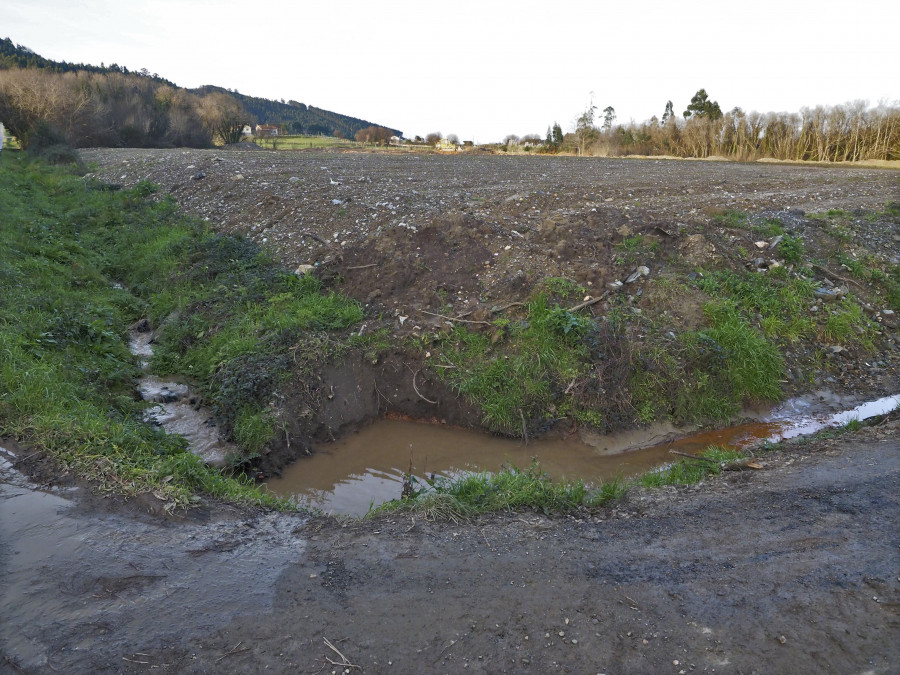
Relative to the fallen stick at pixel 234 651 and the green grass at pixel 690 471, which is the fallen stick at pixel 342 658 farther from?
the green grass at pixel 690 471

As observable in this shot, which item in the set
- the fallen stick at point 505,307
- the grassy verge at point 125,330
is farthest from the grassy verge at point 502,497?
the fallen stick at point 505,307

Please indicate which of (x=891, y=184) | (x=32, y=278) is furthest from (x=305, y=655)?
(x=891, y=184)

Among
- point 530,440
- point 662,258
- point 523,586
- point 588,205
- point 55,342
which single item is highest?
point 588,205

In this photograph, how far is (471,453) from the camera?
16.8 feet

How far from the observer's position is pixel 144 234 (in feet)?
32.1

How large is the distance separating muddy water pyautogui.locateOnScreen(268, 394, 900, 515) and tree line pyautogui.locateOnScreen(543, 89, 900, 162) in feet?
97.0

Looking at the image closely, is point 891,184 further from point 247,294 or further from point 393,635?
point 393,635

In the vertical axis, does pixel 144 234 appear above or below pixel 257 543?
above

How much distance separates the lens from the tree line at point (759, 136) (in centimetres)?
2781

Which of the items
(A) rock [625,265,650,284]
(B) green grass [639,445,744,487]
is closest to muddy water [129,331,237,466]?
(B) green grass [639,445,744,487]

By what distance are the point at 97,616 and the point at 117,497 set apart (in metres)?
1.06

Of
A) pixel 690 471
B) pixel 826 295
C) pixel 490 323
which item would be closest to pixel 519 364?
pixel 490 323

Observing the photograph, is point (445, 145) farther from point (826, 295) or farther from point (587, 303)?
point (587, 303)

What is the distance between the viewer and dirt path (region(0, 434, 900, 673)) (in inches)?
91.7
